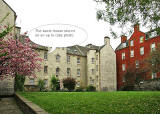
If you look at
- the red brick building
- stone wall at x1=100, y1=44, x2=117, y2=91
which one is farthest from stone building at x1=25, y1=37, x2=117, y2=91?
the red brick building

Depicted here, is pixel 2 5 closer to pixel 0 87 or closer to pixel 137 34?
pixel 0 87

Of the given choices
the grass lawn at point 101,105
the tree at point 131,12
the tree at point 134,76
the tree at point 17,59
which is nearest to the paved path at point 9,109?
the grass lawn at point 101,105

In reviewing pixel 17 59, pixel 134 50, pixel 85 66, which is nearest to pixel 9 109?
pixel 17 59

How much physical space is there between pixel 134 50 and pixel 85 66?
1364 cm

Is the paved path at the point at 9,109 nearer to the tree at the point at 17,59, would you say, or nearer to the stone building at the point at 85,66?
the tree at the point at 17,59

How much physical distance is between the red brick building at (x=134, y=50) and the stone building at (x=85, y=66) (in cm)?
225

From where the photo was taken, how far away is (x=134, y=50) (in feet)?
140

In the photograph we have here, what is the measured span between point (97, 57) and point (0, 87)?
29.1 metres

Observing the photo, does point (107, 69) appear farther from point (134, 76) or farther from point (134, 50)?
point (134, 76)

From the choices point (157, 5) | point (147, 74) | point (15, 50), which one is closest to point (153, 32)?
point (157, 5)

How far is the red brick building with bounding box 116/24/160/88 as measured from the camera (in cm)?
3812

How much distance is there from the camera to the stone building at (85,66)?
134ft

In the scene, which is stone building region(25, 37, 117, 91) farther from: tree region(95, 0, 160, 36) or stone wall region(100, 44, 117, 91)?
tree region(95, 0, 160, 36)

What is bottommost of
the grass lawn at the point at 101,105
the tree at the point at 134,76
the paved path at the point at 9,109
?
the paved path at the point at 9,109
